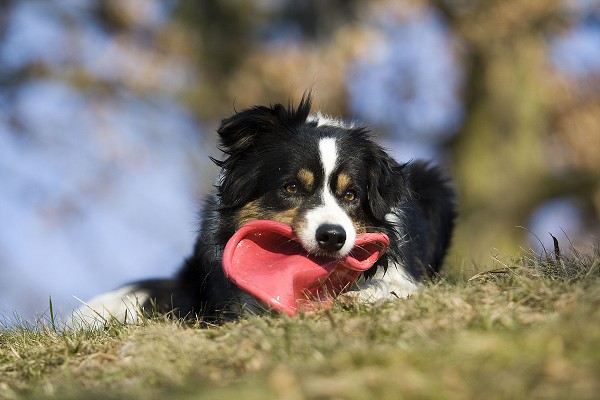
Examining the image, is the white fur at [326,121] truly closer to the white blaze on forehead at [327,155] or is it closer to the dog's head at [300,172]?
the dog's head at [300,172]

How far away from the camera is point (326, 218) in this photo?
5.35 m

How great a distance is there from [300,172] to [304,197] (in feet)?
0.56

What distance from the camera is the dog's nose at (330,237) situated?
5250 mm

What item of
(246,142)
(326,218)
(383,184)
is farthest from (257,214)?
(383,184)

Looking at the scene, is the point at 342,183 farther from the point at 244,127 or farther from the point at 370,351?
the point at 370,351

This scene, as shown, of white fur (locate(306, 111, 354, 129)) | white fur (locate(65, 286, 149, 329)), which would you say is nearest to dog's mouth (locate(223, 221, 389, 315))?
white fur (locate(306, 111, 354, 129))

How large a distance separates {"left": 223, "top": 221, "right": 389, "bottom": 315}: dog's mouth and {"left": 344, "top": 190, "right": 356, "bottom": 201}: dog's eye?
0.30m

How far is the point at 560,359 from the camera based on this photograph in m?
3.13

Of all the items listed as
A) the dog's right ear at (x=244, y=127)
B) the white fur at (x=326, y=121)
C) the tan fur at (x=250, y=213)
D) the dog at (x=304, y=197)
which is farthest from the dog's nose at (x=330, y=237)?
the white fur at (x=326, y=121)

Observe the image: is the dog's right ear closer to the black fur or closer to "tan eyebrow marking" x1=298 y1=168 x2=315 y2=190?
the black fur

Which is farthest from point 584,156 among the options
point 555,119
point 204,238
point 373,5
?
point 204,238

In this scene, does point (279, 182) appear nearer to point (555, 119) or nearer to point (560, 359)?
point (560, 359)

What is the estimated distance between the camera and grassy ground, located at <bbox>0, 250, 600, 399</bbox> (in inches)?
119

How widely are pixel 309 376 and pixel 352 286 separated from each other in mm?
2665
